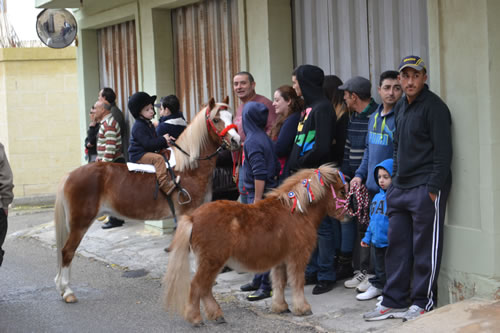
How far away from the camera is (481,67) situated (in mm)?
5430

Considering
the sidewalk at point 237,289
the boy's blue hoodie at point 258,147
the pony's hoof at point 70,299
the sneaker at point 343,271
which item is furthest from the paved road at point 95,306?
the boy's blue hoodie at point 258,147

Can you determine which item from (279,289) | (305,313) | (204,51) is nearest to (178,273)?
(279,289)

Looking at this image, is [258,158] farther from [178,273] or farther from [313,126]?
[178,273]

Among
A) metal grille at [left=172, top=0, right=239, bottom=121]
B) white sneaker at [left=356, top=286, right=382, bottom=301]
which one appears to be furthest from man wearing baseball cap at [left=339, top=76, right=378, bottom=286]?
metal grille at [left=172, top=0, right=239, bottom=121]

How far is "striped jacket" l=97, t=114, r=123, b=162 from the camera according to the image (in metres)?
10.7

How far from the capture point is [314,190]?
19.7 feet

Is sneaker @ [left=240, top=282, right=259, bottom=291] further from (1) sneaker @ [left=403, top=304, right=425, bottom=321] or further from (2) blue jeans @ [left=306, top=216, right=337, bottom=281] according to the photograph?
(1) sneaker @ [left=403, top=304, right=425, bottom=321]

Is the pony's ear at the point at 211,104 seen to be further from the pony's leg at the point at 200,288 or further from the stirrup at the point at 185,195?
the pony's leg at the point at 200,288

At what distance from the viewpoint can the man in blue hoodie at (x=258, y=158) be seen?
A: 6.43 meters

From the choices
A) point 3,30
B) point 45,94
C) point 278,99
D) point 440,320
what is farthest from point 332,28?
point 3,30

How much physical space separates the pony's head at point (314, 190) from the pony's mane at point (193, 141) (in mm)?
1699

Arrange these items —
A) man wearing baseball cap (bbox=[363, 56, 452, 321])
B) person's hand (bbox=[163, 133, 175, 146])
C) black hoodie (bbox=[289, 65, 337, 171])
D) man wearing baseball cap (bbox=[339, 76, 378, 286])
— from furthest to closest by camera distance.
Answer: person's hand (bbox=[163, 133, 175, 146]), man wearing baseball cap (bbox=[339, 76, 378, 286]), black hoodie (bbox=[289, 65, 337, 171]), man wearing baseball cap (bbox=[363, 56, 452, 321])

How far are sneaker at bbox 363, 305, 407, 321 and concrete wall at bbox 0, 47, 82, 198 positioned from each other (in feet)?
36.8

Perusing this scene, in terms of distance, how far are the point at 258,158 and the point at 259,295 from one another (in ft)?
4.75
